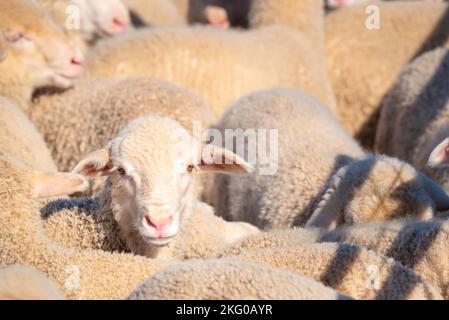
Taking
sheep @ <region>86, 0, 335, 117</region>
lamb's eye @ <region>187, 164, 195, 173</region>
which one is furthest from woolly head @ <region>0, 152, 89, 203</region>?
sheep @ <region>86, 0, 335, 117</region>

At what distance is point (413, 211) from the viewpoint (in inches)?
186

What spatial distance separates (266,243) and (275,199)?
1.34 metres

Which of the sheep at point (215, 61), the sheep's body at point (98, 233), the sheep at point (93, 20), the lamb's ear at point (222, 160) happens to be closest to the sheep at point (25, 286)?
the sheep's body at point (98, 233)

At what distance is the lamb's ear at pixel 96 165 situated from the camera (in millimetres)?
4320

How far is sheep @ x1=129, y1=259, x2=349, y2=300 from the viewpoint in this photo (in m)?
3.13

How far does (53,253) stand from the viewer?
382cm

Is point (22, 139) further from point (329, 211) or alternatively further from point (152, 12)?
point (152, 12)

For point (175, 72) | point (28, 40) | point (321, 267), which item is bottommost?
point (175, 72)

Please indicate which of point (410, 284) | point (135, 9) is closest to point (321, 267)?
point (410, 284)

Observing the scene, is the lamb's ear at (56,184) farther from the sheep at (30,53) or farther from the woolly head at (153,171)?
the sheep at (30,53)

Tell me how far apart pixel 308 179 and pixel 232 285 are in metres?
2.38

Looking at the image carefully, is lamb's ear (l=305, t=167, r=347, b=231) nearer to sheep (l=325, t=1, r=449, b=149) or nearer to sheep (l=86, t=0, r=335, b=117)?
sheep (l=86, t=0, r=335, b=117)

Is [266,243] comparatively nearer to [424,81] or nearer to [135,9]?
[424,81]

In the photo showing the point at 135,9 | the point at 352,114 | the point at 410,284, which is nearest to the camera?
the point at 410,284
